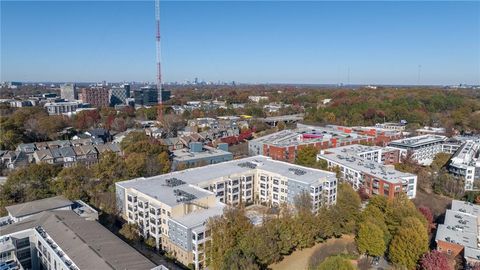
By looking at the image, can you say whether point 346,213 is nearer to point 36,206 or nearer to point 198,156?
point 198,156

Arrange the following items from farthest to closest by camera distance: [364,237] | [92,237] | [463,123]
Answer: [463,123], [364,237], [92,237]

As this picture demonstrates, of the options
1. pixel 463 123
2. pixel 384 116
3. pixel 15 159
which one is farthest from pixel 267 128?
pixel 15 159

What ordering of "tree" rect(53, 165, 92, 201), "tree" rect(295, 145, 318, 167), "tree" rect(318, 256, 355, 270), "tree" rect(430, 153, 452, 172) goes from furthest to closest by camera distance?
"tree" rect(430, 153, 452, 172) < "tree" rect(295, 145, 318, 167) < "tree" rect(53, 165, 92, 201) < "tree" rect(318, 256, 355, 270)

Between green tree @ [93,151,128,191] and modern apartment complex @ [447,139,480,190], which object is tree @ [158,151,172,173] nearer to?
green tree @ [93,151,128,191]

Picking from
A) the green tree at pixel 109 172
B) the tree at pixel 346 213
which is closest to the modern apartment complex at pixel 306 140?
the tree at pixel 346 213

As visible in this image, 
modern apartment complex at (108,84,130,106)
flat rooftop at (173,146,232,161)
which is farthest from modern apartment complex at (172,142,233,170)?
modern apartment complex at (108,84,130,106)

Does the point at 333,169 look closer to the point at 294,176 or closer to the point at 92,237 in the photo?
the point at 294,176

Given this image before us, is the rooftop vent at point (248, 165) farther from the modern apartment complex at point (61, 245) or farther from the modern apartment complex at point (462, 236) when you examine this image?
the modern apartment complex at point (462, 236)
